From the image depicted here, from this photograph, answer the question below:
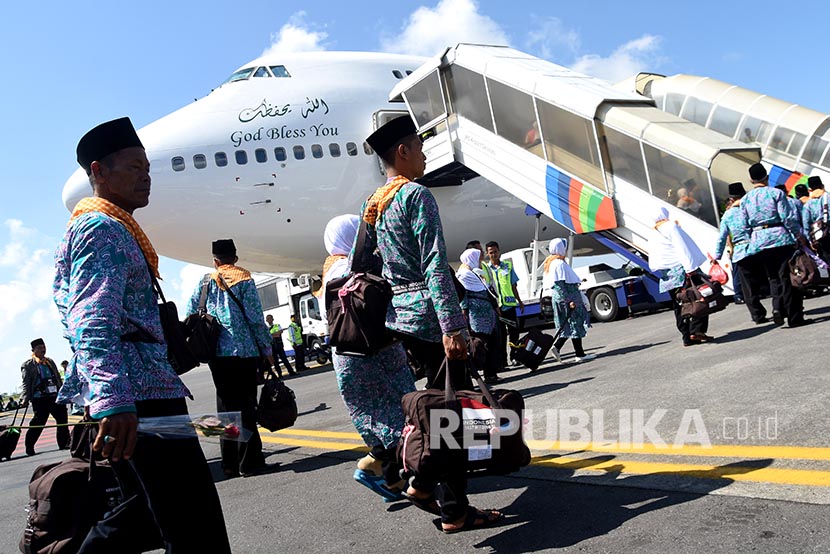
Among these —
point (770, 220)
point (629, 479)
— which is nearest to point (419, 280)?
point (629, 479)

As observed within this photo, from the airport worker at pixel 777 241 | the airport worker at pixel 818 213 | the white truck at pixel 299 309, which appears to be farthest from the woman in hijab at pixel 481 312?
the white truck at pixel 299 309

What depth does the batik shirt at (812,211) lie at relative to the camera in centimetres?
976

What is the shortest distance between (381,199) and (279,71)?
43.6 ft

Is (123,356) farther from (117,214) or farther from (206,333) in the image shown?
(206,333)

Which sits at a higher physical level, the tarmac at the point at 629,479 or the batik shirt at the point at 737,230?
the batik shirt at the point at 737,230

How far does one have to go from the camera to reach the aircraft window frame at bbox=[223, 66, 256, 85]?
15.5m

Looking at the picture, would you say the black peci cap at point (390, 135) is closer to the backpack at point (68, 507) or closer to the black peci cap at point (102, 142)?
the black peci cap at point (102, 142)

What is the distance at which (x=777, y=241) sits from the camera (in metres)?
7.28

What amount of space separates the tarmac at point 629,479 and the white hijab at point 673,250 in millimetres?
1124

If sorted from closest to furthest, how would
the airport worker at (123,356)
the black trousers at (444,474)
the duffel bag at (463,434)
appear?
the airport worker at (123,356)
the duffel bag at (463,434)
the black trousers at (444,474)

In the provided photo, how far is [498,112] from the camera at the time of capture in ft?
41.5

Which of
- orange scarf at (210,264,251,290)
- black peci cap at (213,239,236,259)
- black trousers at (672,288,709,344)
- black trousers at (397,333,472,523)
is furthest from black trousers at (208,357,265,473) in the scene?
black trousers at (672,288,709,344)

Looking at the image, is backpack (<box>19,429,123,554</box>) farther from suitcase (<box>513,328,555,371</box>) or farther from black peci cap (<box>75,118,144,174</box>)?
suitcase (<box>513,328,555,371</box>)

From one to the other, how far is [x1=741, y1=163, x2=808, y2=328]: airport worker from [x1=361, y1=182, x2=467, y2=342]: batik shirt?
17.3 feet
